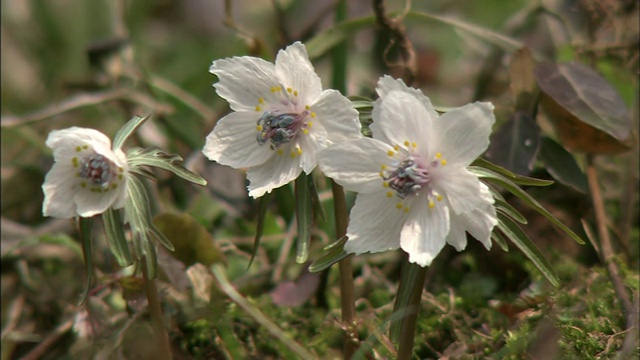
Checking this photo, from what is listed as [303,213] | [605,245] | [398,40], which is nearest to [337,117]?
[303,213]

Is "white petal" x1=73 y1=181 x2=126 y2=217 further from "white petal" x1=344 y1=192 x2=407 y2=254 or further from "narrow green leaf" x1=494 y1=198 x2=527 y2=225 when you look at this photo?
"narrow green leaf" x1=494 y1=198 x2=527 y2=225

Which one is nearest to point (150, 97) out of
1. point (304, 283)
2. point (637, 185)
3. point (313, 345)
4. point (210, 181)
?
point (210, 181)

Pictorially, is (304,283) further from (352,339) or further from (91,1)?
(91,1)

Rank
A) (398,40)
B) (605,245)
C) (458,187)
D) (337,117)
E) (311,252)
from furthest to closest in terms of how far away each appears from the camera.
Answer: (311,252) → (398,40) → (605,245) → (337,117) → (458,187)

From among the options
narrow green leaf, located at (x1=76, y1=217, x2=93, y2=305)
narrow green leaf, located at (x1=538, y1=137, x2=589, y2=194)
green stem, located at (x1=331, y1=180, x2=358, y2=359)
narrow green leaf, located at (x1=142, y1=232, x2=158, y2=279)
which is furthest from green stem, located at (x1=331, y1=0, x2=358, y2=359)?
narrow green leaf, located at (x1=538, y1=137, x2=589, y2=194)

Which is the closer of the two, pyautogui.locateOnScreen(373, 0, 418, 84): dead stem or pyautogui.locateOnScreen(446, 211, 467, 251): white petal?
pyautogui.locateOnScreen(446, 211, 467, 251): white petal

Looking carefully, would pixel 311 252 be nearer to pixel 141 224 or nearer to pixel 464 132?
pixel 141 224
